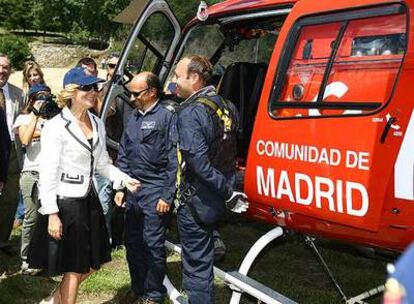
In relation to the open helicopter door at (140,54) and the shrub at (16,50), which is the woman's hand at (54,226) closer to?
the open helicopter door at (140,54)

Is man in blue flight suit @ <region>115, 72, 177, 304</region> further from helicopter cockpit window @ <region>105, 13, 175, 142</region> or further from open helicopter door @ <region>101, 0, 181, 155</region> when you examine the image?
helicopter cockpit window @ <region>105, 13, 175, 142</region>

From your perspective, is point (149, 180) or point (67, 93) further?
point (149, 180)

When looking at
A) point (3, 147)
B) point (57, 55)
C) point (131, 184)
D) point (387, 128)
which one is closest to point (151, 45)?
point (3, 147)

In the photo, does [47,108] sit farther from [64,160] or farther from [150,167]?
[64,160]

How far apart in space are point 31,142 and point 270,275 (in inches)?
98.1

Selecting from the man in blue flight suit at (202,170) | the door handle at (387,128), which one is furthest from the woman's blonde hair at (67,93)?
the door handle at (387,128)

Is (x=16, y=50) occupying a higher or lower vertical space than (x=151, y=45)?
lower

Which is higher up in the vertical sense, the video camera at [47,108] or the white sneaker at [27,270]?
the video camera at [47,108]

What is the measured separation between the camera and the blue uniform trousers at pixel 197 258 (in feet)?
11.8

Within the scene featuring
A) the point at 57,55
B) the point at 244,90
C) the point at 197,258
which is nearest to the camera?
the point at 197,258

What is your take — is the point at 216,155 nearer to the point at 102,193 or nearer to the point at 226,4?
the point at 226,4

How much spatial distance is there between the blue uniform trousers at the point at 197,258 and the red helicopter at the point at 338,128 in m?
0.17

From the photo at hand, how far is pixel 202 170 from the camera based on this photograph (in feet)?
11.1

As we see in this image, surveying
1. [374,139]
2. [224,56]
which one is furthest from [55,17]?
[374,139]
